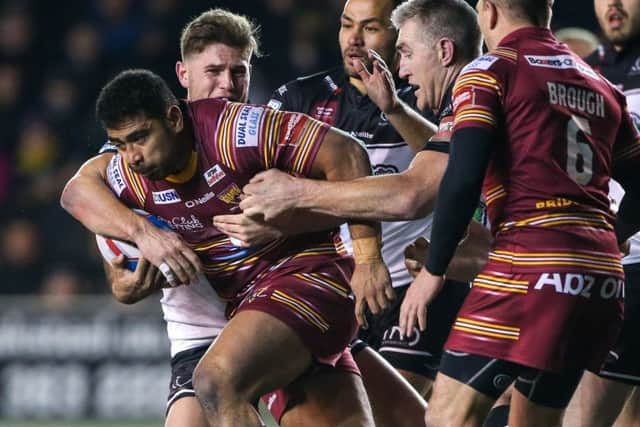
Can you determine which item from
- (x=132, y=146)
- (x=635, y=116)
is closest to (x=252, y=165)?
(x=132, y=146)

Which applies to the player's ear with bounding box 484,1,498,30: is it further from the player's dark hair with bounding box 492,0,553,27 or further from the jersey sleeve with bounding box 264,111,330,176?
the jersey sleeve with bounding box 264,111,330,176

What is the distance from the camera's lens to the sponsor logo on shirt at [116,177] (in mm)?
4961

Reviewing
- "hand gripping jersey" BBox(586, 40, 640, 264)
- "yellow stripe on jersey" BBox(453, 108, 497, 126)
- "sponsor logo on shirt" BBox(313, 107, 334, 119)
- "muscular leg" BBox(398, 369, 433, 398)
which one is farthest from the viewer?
"sponsor logo on shirt" BBox(313, 107, 334, 119)

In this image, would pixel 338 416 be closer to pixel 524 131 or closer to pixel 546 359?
pixel 546 359

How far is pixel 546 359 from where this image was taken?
403 centimetres

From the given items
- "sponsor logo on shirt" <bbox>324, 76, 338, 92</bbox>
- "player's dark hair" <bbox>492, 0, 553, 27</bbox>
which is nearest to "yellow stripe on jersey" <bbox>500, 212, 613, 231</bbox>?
"player's dark hair" <bbox>492, 0, 553, 27</bbox>

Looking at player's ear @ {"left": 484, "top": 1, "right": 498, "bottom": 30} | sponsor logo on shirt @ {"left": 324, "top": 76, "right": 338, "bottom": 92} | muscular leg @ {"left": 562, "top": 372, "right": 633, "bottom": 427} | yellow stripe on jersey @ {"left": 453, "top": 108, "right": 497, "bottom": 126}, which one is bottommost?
Answer: muscular leg @ {"left": 562, "top": 372, "right": 633, "bottom": 427}

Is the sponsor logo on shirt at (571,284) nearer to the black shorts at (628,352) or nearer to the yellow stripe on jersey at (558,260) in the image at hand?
the yellow stripe on jersey at (558,260)

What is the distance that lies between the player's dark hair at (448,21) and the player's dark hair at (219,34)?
100 cm

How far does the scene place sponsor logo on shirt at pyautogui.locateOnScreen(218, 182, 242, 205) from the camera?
4746 millimetres

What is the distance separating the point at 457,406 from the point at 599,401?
1.54 meters

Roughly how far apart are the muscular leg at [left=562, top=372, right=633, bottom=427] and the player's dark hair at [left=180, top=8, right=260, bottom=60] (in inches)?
88.1

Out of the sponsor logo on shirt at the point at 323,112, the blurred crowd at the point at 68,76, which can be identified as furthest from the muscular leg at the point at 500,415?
the blurred crowd at the point at 68,76

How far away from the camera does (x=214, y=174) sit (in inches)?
186
